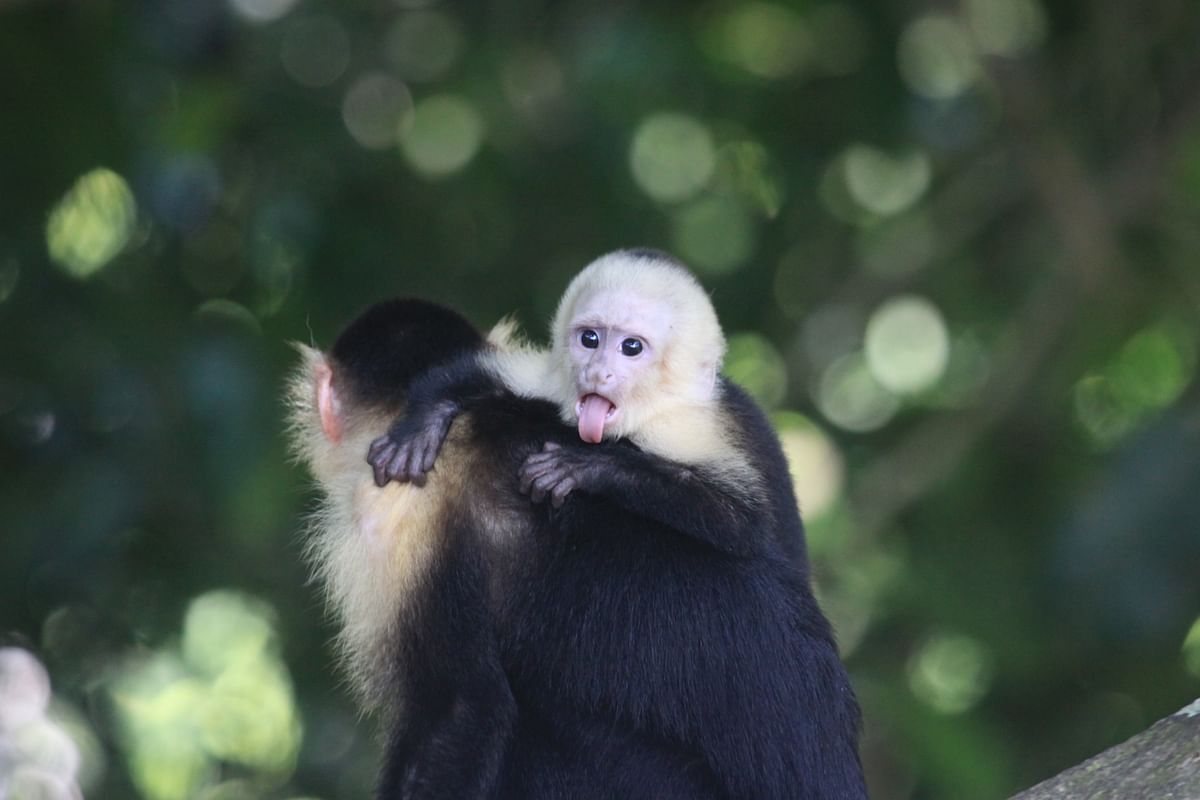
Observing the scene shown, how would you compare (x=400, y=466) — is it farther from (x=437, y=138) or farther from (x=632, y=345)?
(x=437, y=138)

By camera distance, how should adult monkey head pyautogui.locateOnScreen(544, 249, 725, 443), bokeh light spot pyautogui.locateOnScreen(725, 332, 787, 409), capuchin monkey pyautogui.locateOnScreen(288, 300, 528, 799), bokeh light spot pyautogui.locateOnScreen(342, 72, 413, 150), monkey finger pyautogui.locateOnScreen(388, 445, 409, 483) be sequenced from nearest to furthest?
1. capuchin monkey pyautogui.locateOnScreen(288, 300, 528, 799)
2. monkey finger pyautogui.locateOnScreen(388, 445, 409, 483)
3. adult monkey head pyautogui.locateOnScreen(544, 249, 725, 443)
4. bokeh light spot pyautogui.locateOnScreen(342, 72, 413, 150)
5. bokeh light spot pyautogui.locateOnScreen(725, 332, 787, 409)

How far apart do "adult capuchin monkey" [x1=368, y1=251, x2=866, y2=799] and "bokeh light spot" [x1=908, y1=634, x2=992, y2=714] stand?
3.19m

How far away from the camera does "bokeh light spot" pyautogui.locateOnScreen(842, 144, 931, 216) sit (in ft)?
21.8

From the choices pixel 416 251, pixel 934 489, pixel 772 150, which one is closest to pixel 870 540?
pixel 934 489

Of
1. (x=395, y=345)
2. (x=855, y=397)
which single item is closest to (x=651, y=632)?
(x=395, y=345)

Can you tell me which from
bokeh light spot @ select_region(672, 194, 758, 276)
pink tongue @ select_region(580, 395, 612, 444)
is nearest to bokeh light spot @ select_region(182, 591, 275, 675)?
bokeh light spot @ select_region(672, 194, 758, 276)

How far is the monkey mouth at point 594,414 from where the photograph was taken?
3170 mm

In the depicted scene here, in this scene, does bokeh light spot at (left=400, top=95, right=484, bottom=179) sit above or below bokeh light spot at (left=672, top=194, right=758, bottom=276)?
above

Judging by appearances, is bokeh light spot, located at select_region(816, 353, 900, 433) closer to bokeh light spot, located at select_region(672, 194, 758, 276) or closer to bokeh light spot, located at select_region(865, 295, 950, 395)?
bokeh light spot, located at select_region(865, 295, 950, 395)

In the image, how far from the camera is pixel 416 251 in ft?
19.8

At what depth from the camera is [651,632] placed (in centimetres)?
306

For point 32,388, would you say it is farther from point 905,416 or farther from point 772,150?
point 905,416

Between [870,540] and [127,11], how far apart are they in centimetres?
318

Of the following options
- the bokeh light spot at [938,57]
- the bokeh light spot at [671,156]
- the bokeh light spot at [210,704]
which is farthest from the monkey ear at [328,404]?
the bokeh light spot at [938,57]
